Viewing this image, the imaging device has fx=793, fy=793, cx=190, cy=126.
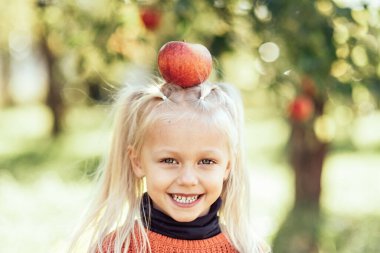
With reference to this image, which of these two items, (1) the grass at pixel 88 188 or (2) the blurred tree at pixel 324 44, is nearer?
(2) the blurred tree at pixel 324 44

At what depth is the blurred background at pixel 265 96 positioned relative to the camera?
11.0 feet

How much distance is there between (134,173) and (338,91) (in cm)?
118

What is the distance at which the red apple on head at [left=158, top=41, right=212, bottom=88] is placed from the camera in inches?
90.2

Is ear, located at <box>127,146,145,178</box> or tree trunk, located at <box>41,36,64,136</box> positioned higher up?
ear, located at <box>127,146,145,178</box>

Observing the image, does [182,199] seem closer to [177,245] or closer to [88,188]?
[177,245]

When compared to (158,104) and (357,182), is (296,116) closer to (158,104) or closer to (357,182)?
(158,104)

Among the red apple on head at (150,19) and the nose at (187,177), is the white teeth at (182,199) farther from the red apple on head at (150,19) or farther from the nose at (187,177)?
the red apple on head at (150,19)

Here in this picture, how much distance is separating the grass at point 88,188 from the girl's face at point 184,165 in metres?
0.42

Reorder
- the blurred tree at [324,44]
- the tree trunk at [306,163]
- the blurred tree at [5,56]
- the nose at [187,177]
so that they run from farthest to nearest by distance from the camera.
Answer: the blurred tree at [5,56], the tree trunk at [306,163], the blurred tree at [324,44], the nose at [187,177]

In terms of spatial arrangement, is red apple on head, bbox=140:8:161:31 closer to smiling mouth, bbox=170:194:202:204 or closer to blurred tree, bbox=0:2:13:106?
smiling mouth, bbox=170:194:202:204

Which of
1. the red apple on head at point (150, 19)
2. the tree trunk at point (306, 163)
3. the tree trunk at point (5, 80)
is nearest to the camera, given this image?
the red apple on head at point (150, 19)

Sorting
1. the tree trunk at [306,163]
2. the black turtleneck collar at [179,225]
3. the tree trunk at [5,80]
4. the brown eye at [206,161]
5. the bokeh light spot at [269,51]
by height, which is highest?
the bokeh light spot at [269,51]

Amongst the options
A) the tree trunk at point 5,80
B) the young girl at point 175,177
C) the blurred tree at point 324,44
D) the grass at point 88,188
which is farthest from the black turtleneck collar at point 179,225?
the tree trunk at point 5,80

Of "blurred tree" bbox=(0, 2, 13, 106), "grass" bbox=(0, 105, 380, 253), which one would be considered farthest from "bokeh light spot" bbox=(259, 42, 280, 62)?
"blurred tree" bbox=(0, 2, 13, 106)
